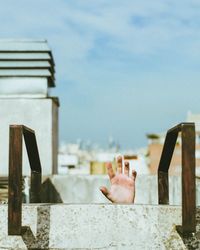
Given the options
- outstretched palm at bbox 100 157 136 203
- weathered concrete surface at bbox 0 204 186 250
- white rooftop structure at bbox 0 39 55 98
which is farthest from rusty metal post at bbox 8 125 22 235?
white rooftop structure at bbox 0 39 55 98

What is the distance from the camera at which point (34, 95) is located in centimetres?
704

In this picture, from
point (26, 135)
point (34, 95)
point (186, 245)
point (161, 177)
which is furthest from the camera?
point (34, 95)

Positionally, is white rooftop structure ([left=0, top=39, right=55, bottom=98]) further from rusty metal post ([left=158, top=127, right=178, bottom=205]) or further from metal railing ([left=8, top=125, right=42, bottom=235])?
metal railing ([left=8, top=125, right=42, bottom=235])

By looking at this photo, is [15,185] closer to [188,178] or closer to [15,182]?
[15,182]

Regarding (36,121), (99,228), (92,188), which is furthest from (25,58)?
(99,228)

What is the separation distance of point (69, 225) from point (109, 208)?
20 centimetres

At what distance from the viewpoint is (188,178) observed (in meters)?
2.61

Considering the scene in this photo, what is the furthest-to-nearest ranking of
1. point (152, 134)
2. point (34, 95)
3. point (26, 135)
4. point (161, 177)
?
point (152, 134)
point (34, 95)
point (161, 177)
point (26, 135)

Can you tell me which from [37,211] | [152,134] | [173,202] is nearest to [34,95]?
[173,202]

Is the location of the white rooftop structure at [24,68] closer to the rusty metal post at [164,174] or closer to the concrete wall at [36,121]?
the concrete wall at [36,121]

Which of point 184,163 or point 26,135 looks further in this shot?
point 26,135

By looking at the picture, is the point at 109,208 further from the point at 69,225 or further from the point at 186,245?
the point at 186,245

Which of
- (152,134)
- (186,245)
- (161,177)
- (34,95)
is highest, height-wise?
(152,134)

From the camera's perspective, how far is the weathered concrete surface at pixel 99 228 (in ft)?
9.18
